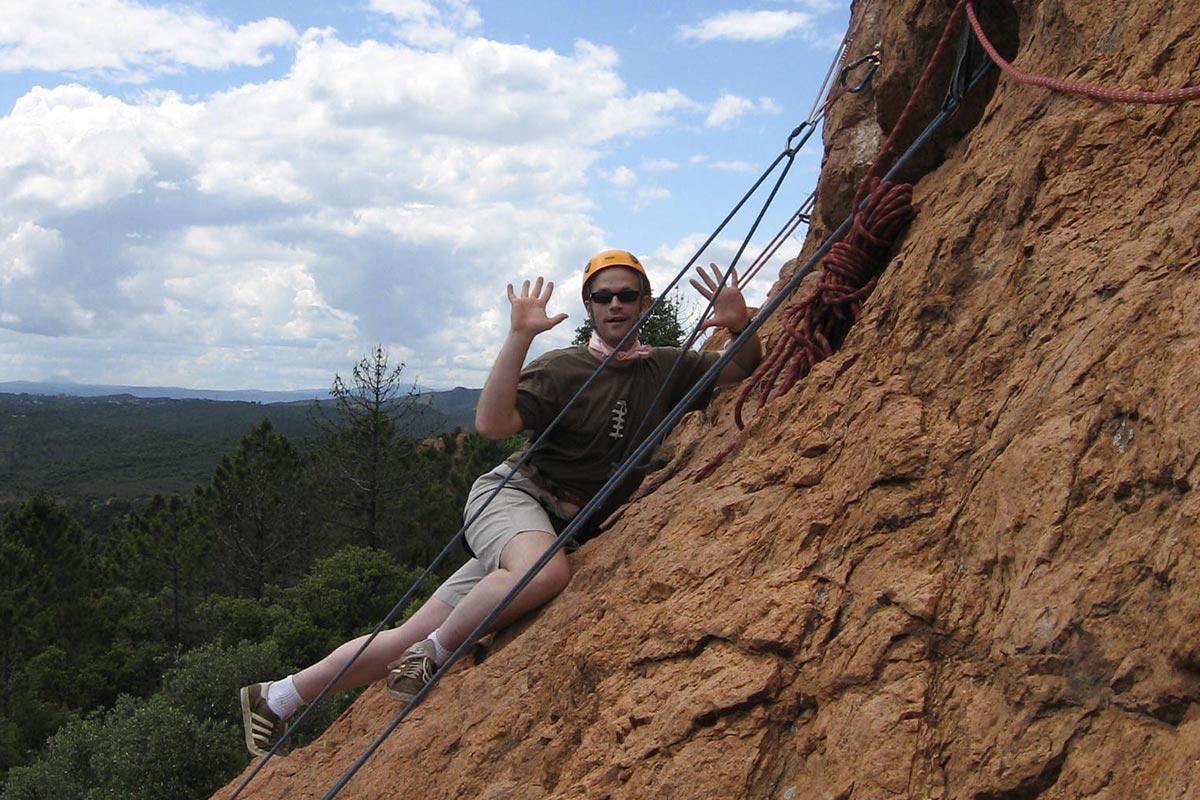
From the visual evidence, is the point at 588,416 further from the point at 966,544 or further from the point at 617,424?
the point at 966,544

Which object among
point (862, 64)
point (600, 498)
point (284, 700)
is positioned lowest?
point (284, 700)

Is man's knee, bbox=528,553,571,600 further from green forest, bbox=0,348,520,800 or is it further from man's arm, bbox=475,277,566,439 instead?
green forest, bbox=0,348,520,800

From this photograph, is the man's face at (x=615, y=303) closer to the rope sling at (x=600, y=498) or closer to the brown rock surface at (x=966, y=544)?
the rope sling at (x=600, y=498)

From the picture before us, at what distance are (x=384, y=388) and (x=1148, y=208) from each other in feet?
83.2

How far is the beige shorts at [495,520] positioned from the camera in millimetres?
3744

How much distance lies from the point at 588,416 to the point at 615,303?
48 centimetres

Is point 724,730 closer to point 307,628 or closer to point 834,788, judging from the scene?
point 834,788

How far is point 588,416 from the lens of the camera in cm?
403

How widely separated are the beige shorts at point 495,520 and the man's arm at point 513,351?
35cm

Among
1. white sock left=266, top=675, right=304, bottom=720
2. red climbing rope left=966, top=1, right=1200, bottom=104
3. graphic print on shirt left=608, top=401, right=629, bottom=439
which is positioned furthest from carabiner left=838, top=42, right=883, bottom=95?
white sock left=266, top=675, right=304, bottom=720

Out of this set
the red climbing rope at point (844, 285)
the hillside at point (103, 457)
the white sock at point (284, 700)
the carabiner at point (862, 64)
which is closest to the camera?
the red climbing rope at point (844, 285)

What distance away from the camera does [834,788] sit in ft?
6.10

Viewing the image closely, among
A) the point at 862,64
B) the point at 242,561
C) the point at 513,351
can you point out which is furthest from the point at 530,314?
the point at 242,561

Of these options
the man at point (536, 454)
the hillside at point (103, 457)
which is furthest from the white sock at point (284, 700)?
the hillside at point (103, 457)
